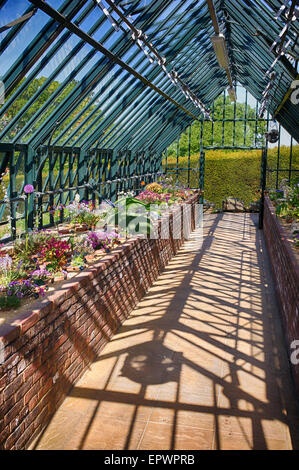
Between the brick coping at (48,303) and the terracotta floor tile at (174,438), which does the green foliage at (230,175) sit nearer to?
the brick coping at (48,303)

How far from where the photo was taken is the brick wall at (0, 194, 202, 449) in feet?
9.26

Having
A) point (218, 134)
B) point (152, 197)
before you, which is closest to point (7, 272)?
point (152, 197)

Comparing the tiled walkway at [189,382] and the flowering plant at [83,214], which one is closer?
the tiled walkway at [189,382]

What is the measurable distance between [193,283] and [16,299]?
13.2ft

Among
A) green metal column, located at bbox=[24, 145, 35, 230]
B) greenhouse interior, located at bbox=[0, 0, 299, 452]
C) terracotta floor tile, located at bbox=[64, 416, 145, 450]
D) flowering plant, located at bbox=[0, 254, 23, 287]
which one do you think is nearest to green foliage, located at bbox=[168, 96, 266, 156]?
greenhouse interior, located at bbox=[0, 0, 299, 452]

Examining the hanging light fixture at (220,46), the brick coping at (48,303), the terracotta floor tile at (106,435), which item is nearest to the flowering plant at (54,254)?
the brick coping at (48,303)

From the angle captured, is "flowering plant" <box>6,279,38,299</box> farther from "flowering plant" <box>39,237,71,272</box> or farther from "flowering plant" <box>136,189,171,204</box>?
"flowering plant" <box>136,189,171,204</box>

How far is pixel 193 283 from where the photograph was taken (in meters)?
7.12

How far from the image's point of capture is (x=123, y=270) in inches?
215

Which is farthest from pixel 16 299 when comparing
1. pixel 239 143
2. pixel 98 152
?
pixel 239 143

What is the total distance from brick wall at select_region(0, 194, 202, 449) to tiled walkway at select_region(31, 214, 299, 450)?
141 mm

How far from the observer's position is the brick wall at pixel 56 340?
2.82 metres

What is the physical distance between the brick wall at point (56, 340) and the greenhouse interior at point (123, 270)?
14 mm

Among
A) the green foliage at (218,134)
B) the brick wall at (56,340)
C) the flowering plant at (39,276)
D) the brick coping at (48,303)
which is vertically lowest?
the brick wall at (56,340)
